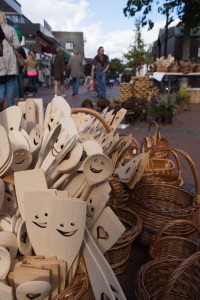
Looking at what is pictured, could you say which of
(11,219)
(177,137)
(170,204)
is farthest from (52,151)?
(177,137)

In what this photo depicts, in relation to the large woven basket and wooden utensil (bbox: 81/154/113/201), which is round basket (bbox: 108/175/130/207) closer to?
the large woven basket

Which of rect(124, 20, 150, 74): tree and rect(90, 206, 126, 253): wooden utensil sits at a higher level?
rect(124, 20, 150, 74): tree

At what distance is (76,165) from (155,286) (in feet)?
1.89

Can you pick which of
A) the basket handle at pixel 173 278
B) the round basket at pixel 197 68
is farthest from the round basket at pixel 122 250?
the round basket at pixel 197 68

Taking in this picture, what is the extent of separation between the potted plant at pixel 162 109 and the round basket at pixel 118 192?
11.0ft

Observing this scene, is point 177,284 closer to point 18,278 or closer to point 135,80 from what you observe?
point 18,278

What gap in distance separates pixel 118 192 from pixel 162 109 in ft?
11.2

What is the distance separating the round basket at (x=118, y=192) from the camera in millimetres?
1149

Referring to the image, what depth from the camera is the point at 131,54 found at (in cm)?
782

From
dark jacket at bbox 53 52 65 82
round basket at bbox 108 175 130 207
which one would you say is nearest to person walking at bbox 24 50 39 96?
dark jacket at bbox 53 52 65 82

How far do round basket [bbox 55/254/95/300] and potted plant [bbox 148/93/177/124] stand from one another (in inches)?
157

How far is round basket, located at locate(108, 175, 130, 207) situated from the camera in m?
1.15

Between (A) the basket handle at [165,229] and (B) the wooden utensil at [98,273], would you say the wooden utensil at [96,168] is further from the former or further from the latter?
(A) the basket handle at [165,229]

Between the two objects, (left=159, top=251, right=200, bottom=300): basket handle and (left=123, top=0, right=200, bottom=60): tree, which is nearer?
(left=159, top=251, right=200, bottom=300): basket handle
